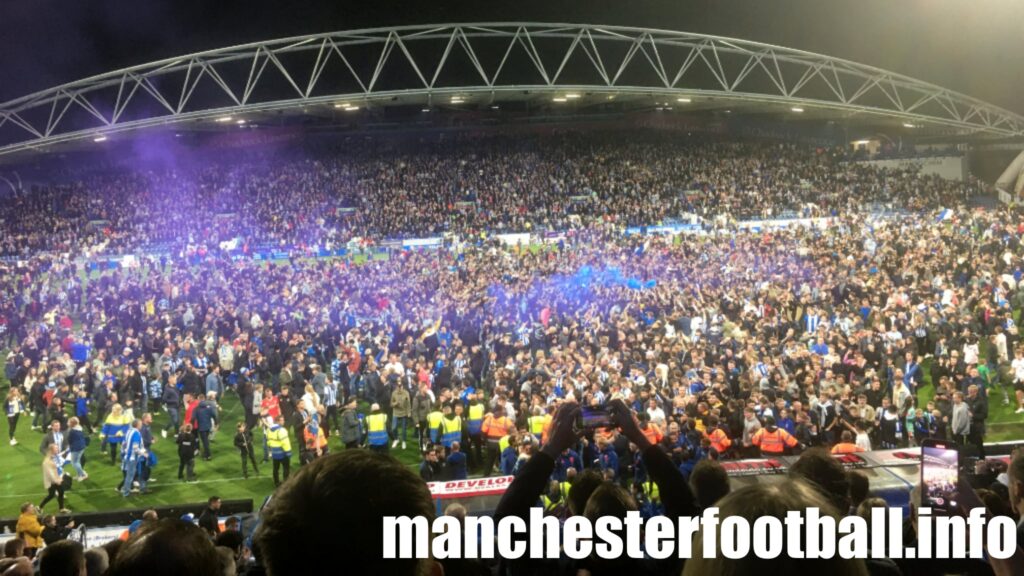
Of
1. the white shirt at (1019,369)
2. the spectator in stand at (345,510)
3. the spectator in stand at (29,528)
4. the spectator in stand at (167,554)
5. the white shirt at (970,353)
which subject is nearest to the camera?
the spectator in stand at (345,510)

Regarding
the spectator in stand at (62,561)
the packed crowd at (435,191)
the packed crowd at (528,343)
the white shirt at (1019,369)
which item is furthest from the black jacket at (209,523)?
the packed crowd at (435,191)

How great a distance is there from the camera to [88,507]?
39.5ft

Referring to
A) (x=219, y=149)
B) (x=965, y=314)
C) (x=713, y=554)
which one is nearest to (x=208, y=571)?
→ (x=713, y=554)

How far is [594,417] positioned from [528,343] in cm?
1346

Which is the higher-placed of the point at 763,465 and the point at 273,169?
the point at 273,169

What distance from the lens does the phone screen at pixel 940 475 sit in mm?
3162

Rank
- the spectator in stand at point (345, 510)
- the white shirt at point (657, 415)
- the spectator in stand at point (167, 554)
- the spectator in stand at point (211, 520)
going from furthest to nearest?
the white shirt at point (657, 415) < the spectator in stand at point (211, 520) < the spectator in stand at point (167, 554) < the spectator in stand at point (345, 510)

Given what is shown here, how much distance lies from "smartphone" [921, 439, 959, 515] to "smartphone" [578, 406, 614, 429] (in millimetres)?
1409

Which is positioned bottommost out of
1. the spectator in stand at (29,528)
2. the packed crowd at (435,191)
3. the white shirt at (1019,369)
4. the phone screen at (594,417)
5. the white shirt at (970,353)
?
the spectator in stand at (29,528)

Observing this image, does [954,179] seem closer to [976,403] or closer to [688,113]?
[688,113]

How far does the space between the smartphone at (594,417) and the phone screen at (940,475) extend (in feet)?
4.63

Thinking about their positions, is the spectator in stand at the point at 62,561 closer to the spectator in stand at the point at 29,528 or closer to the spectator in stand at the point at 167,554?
the spectator in stand at the point at 167,554

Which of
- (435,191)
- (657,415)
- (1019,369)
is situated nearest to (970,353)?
(1019,369)

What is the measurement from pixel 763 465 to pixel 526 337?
8.49 meters
